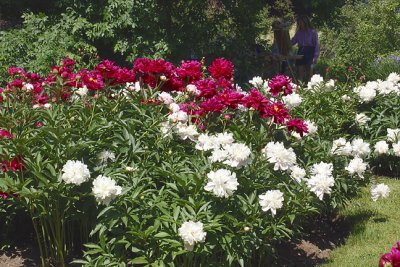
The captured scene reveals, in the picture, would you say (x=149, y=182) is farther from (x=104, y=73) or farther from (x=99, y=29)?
(x=99, y=29)

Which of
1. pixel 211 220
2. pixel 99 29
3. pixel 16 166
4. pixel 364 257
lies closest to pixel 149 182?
pixel 211 220

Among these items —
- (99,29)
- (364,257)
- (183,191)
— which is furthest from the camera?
(99,29)

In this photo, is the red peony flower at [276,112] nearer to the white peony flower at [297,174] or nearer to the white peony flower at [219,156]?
the white peony flower at [297,174]

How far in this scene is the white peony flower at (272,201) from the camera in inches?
134

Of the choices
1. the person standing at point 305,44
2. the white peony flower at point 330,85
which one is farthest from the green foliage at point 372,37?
the white peony flower at point 330,85

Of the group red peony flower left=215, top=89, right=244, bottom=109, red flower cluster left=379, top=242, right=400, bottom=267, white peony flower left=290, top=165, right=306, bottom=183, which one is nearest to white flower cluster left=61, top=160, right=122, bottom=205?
red peony flower left=215, top=89, right=244, bottom=109

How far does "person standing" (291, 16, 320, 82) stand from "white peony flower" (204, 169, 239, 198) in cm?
888

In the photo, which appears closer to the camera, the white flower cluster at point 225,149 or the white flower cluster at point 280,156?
the white flower cluster at point 225,149

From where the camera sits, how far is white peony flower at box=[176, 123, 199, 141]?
3.86 m

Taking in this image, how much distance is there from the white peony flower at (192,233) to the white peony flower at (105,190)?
40 cm

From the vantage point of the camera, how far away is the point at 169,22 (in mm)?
9594

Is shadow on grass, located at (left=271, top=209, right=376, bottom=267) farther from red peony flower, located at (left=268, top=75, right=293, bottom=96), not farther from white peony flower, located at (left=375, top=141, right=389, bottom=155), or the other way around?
red peony flower, located at (left=268, top=75, right=293, bottom=96)

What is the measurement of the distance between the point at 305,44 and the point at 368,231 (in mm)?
7625

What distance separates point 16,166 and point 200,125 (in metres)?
1.19
